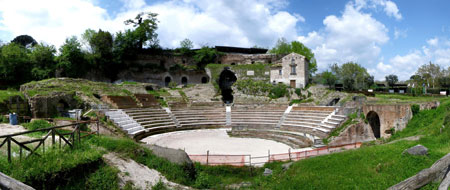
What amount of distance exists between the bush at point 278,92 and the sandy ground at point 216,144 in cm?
1245

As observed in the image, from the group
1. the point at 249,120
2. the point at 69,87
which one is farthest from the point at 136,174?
the point at 69,87

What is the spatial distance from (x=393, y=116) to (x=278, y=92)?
14586 mm

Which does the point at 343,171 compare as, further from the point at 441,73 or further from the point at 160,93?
the point at 441,73

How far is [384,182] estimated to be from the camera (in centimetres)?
594

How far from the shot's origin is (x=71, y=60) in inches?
1175

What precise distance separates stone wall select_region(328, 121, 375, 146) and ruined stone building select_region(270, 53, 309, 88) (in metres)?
14.9

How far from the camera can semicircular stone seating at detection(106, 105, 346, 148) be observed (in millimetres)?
16617

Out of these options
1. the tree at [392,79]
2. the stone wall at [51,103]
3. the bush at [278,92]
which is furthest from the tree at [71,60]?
the tree at [392,79]

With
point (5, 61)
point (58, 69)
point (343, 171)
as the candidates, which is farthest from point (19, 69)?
point (343, 171)

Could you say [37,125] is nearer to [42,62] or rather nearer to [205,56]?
[42,62]

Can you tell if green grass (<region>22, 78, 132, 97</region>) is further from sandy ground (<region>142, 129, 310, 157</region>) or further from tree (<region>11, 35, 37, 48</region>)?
tree (<region>11, 35, 37, 48</region>)

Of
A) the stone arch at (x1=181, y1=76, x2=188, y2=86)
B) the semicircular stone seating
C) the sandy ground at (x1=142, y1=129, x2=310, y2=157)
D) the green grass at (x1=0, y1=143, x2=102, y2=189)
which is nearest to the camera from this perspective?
the green grass at (x1=0, y1=143, x2=102, y2=189)

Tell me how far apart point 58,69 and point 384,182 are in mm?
33999

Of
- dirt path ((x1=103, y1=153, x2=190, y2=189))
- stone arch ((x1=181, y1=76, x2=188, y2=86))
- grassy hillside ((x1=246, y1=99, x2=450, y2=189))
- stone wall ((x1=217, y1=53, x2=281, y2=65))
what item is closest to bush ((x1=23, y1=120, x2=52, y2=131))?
dirt path ((x1=103, y1=153, x2=190, y2=189))
